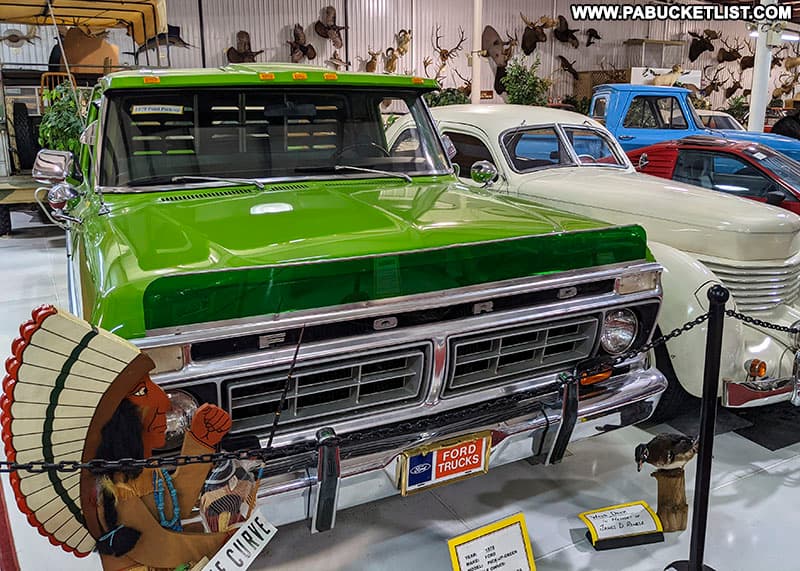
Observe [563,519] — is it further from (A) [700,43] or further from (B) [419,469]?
(A) [700,43]

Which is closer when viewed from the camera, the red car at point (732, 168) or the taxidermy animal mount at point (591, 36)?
the red car at point (732, 168)

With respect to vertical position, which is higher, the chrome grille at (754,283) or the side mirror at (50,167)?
A: the side mirror at (50,167)

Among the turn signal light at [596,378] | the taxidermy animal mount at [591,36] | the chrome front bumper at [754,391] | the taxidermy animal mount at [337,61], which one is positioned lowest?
the chrome front bumper at [754,391]

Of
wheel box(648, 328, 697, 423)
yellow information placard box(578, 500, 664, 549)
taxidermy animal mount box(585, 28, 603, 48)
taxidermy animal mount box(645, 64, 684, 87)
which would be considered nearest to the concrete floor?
yellow information placard box(578, 500, 664, 549)

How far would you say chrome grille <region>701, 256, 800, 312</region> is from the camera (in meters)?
4.19

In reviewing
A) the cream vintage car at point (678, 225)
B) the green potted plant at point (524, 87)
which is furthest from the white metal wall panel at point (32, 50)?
the cream vintage car at point (678, 225)

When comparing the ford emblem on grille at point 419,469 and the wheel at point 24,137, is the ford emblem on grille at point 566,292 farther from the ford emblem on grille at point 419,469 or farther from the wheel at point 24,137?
the wheel at point 24,137

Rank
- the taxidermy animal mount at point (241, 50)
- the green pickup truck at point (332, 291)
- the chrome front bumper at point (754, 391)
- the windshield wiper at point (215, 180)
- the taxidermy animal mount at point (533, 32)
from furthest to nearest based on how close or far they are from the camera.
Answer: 1. the taxidermy animal mount at point (533, 32)
2. the taxidermy animal mount at point (241, 50)
3. the chrome front bumper at point (754, 391)
4. the windshield wiper at point (215, 180)
5. the green pickup truck at point (332, 291)

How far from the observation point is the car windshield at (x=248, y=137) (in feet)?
10.1

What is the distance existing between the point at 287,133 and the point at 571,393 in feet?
5.83

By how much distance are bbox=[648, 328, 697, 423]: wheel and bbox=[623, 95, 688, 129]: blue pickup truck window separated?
22.0ft

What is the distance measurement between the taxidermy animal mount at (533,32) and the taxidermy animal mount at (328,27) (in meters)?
5.46

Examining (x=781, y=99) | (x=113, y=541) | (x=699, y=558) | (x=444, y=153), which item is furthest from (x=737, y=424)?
(x=781, y=99)

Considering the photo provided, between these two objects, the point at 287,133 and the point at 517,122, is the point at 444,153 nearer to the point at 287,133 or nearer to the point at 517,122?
the point at 287,133
